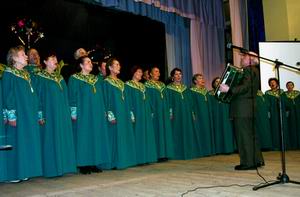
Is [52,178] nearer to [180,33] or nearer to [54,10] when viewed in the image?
[54,10]

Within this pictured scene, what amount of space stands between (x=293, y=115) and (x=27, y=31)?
558cm

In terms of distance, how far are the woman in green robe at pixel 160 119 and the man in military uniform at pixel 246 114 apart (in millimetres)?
1548

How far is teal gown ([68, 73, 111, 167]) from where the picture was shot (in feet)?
16.5

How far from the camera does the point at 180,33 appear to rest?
791 centimetres

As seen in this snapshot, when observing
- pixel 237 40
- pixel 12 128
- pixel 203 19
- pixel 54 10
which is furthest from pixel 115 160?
pixel 237 40

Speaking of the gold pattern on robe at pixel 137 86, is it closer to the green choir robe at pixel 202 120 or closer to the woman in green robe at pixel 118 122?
→ the woman in green robe at pixel 118 122

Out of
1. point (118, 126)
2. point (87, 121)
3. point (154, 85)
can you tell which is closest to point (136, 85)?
point (154, 85)

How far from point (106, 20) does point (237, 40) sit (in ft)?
10.5

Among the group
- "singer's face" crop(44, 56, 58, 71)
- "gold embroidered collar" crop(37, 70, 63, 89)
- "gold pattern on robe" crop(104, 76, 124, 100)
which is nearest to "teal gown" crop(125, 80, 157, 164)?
"gold pattern on robe" crop(104, 76, 124, 100)

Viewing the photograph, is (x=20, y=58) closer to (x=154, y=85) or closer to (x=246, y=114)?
(x=154, y=85)

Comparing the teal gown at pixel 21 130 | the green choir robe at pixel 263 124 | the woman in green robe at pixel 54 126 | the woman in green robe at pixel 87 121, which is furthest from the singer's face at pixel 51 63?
the green choir robe at pixel 263 124

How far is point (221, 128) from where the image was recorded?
7281 mm

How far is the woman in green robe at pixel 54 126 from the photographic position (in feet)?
15.5

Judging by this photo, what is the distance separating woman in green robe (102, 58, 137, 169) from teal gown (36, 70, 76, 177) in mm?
671
